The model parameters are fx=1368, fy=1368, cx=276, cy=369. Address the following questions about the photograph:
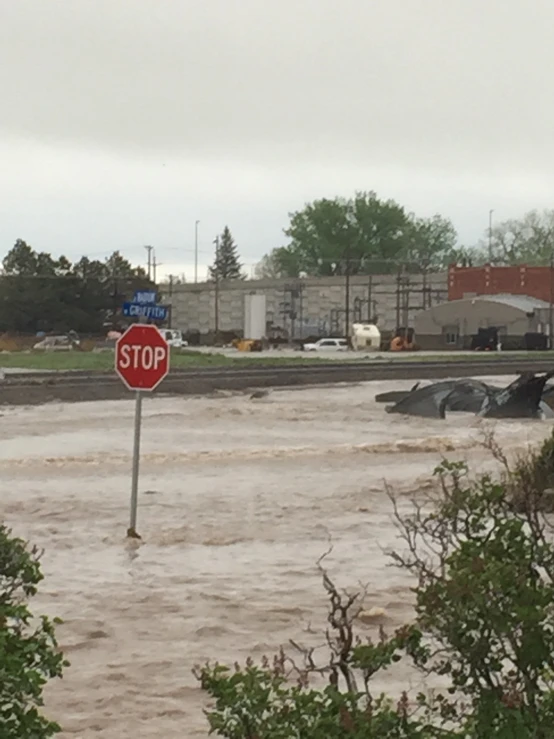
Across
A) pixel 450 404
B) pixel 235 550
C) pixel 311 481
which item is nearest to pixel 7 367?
pixel 450 404

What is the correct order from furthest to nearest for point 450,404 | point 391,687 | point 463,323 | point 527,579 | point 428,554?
point 463,323 → point 450,404 → point 428,554 → point 391,687 → point 527,579

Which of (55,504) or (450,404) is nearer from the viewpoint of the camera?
(55,504)

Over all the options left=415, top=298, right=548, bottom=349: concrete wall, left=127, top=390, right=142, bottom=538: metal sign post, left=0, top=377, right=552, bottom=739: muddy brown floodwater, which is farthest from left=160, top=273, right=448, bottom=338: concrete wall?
left=127, top=390, right=142, bottom=538: metal sign post

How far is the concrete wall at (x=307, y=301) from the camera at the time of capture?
11869 cm

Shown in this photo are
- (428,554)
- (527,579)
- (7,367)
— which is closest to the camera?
(527,579)

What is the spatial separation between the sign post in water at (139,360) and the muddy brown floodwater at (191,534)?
118cm

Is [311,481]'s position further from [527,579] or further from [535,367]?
[535,367]

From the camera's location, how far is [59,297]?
342 feet

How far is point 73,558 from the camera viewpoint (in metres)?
13.5

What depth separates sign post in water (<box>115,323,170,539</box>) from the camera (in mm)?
14719

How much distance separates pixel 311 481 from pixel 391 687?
11974 millimetres

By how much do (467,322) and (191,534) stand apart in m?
86.7

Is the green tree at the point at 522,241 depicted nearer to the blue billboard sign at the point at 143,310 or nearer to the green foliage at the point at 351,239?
the green foliage at the point at 351,239

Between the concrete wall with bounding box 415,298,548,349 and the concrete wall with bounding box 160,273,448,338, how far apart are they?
26.7 feet
